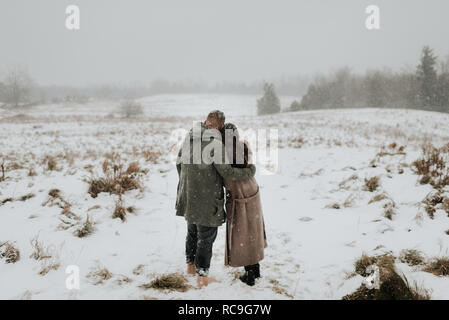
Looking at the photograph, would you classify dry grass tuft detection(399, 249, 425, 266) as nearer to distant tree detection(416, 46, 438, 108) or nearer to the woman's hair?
the woman's hair

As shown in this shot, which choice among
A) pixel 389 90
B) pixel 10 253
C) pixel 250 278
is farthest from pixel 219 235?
pixel 389 90

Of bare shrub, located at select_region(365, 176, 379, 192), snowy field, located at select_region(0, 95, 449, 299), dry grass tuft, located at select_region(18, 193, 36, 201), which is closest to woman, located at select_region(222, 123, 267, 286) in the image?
snowy field, located at select_region(0, 95, 449, 299)

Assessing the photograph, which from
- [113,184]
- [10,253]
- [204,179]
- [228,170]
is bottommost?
[10,253]

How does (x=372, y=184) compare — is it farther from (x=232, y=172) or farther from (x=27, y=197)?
(x=27, y=197)

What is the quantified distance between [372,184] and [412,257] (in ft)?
9.03

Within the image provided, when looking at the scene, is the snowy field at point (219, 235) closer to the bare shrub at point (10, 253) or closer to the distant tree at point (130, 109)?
the bare shrub at point (10, 253)

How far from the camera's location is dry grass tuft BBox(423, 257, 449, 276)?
8.98 ft

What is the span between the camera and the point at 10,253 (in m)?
3.20

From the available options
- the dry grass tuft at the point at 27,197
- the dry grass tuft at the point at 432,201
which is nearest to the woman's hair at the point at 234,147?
the dry grass tuft at the point at 432,201

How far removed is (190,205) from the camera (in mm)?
2850

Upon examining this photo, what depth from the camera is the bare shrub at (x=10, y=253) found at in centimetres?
317

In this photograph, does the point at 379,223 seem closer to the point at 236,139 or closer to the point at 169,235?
the point at 236,139

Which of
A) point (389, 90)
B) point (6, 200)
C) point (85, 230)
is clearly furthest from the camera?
point (389, 90)
